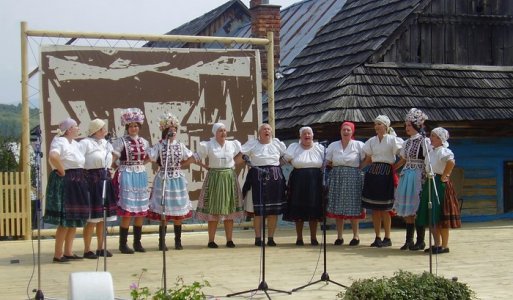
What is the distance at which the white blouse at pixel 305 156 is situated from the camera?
11078mm

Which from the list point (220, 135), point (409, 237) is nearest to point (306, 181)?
point (220, 135)

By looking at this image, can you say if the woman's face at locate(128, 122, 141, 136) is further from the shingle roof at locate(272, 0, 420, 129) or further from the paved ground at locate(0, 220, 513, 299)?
the shingle roof at locate(272, 0, 420, 129)

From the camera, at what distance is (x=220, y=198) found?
1107cm

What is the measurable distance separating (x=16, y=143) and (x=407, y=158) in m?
16.8

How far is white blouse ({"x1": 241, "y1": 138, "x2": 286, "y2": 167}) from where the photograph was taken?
36.2 feet

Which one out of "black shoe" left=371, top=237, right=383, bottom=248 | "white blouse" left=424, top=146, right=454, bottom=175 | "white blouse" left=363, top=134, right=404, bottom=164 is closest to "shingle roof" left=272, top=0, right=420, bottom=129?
"white blouse" left=363, top=134, right=404, bottom=164

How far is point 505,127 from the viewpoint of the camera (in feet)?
48.6

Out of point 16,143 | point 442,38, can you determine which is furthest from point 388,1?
point 16,143

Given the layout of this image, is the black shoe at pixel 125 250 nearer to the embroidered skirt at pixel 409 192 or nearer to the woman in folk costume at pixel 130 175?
the woman in folk costume at pixel 130 175

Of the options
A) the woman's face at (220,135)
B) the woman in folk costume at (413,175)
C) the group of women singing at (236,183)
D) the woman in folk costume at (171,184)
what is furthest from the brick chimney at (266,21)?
the woman in folk costume at (413,175)

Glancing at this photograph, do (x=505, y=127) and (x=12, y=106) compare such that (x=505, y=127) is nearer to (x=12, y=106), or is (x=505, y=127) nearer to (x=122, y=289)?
(x=122, y=289)

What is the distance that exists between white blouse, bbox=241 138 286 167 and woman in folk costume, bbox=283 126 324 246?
13 centimetres

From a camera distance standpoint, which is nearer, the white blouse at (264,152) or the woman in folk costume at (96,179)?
the woman in folk costume at (96,179)

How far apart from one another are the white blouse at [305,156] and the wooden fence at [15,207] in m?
3.73
